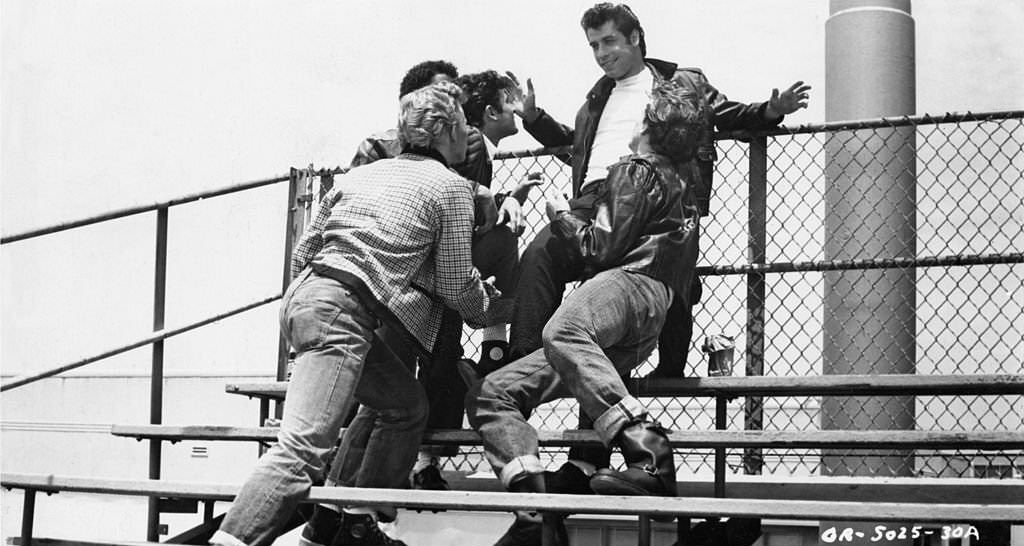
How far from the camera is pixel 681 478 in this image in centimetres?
653

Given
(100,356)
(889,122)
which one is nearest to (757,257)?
(889,122)

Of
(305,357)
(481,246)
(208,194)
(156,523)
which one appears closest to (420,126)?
(481,246)

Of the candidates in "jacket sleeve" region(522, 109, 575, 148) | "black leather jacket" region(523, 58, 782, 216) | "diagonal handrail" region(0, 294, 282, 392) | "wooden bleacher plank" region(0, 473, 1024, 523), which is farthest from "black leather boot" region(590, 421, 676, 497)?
"diagonal handrail" region(0, 294, 282, 392)

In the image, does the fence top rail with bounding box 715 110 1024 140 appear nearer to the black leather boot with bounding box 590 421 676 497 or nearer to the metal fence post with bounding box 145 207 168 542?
the black leather boot with bounding box 590 421 676 497

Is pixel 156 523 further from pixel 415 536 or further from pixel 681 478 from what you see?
pixel 681 478

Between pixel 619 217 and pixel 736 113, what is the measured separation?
44.6 inches

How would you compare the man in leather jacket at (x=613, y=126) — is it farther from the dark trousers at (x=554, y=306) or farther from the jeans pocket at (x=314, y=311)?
the jeans pocket at (x=314, y=311)

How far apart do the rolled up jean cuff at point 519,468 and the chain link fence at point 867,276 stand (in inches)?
48.1

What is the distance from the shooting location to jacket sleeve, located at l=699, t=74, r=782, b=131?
5586 mm

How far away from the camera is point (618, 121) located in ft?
18.4

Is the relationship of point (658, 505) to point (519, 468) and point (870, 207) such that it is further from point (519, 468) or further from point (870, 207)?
point (870, 207)

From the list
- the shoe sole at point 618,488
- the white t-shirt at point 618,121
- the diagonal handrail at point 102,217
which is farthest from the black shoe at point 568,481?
the diagonal handrail at point 102,217

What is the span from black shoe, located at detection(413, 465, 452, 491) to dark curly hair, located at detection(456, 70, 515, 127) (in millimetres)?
1535

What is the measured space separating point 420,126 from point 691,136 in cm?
106
